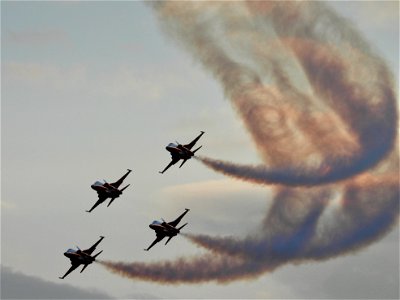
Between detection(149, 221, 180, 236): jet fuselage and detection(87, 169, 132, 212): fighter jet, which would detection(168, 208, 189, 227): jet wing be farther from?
detection(87, 169, 132, 212): fighter jet

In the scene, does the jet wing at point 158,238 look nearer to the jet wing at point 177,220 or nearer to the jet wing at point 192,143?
the jet wing at point 177,220

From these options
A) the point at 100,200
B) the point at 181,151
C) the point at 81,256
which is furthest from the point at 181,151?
the point at 81,256

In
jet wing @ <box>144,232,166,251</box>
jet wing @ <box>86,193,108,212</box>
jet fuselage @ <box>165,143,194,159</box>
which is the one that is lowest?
jet wing @ <box>144,232,166,251</box>

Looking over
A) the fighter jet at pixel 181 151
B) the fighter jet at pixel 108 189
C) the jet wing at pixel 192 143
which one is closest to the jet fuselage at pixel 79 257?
the fighter jet at pixel 108 189

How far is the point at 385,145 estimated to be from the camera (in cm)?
5884

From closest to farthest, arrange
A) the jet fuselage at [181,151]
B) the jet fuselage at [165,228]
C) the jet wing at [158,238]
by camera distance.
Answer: the jet fuselage at [181,151], the jet fuselage at [165,228], the jet wing at [158,238]

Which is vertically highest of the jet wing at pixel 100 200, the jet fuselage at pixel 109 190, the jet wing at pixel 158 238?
the jet fuselage at pixel 109 190

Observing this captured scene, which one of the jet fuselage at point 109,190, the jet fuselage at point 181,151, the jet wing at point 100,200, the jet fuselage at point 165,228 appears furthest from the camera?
the jet wing at point 100,200

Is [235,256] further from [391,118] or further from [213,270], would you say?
[391,118]

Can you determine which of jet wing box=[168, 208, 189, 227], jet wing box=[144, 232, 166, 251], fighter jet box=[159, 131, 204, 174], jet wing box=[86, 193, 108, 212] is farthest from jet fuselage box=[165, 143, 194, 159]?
jet wing box=[86, 193, 108, 212]

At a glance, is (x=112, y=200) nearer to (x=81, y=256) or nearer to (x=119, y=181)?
(x=119, y=181)

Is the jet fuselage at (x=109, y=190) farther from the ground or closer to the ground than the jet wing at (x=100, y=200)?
farther from the ground

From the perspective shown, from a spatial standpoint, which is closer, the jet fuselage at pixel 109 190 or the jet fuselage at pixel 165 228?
the jet fuselage at pixel 165 228

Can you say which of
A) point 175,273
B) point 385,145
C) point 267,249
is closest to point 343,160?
point 385,145
